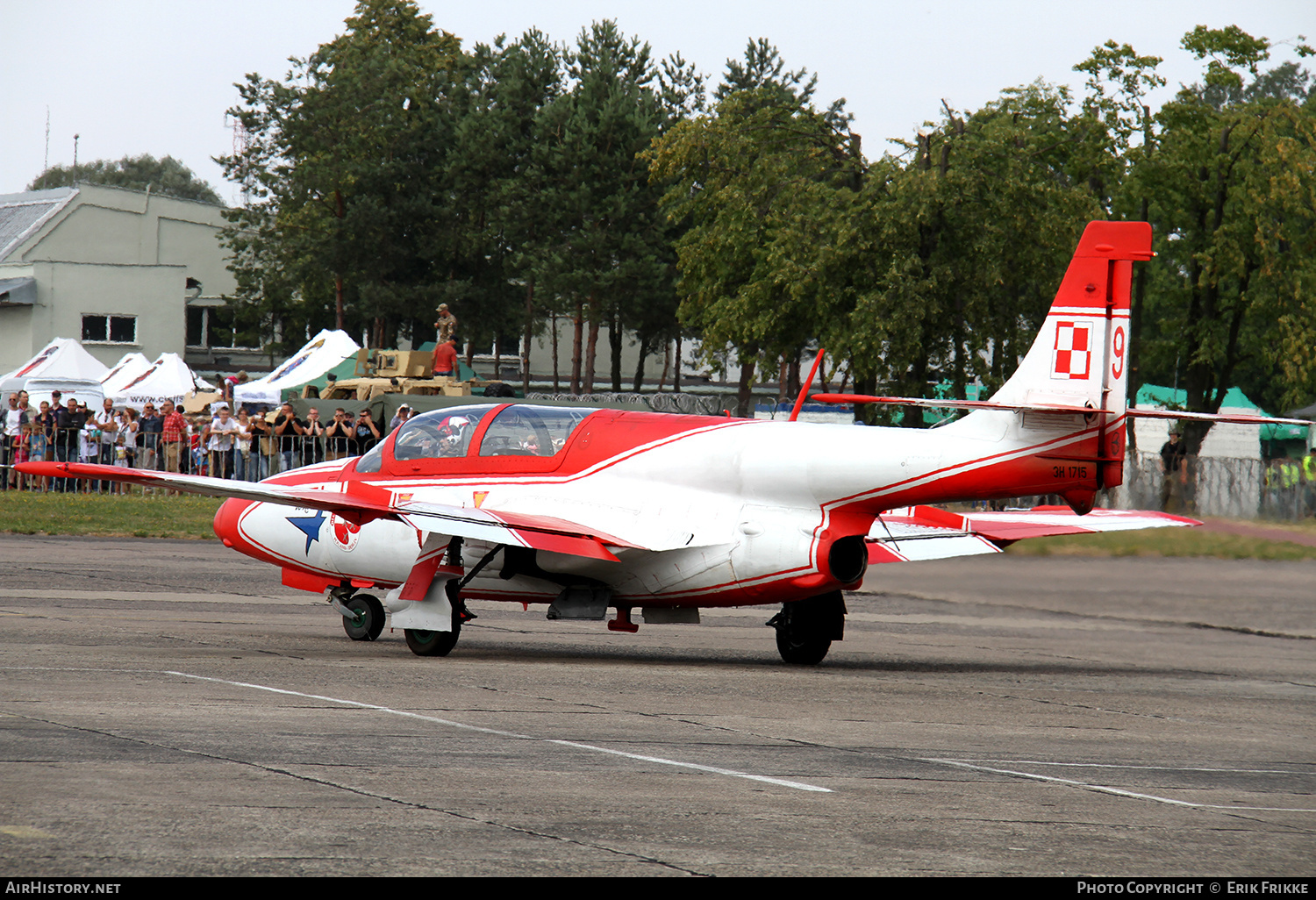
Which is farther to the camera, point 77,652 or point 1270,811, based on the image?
point 77,652

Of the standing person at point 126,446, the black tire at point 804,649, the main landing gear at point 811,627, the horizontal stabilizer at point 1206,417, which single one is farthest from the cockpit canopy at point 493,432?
the standing person at point 126,446

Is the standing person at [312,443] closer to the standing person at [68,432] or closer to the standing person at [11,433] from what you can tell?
the standing person at [68,432]

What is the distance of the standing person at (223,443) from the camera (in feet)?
103

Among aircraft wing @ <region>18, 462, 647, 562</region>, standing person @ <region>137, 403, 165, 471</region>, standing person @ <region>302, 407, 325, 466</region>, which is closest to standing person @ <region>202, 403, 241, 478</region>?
standing person @ <region>302, 407, 325, 466</region>

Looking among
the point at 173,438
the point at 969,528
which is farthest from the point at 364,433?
the point at 969,528

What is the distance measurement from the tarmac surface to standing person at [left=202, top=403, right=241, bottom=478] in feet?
48.1

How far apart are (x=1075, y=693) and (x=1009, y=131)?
2848cm

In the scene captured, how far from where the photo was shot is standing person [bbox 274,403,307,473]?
1231 inches

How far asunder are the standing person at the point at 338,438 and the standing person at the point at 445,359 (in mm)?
2951

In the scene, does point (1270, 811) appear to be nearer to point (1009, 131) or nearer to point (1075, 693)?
point (1075, 693)

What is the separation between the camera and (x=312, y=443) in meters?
31.1

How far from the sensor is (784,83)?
250ft

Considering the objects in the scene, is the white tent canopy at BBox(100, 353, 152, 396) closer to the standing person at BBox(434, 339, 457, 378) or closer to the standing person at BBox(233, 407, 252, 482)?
the standing person at BBox(233, 407, 252, 482)
